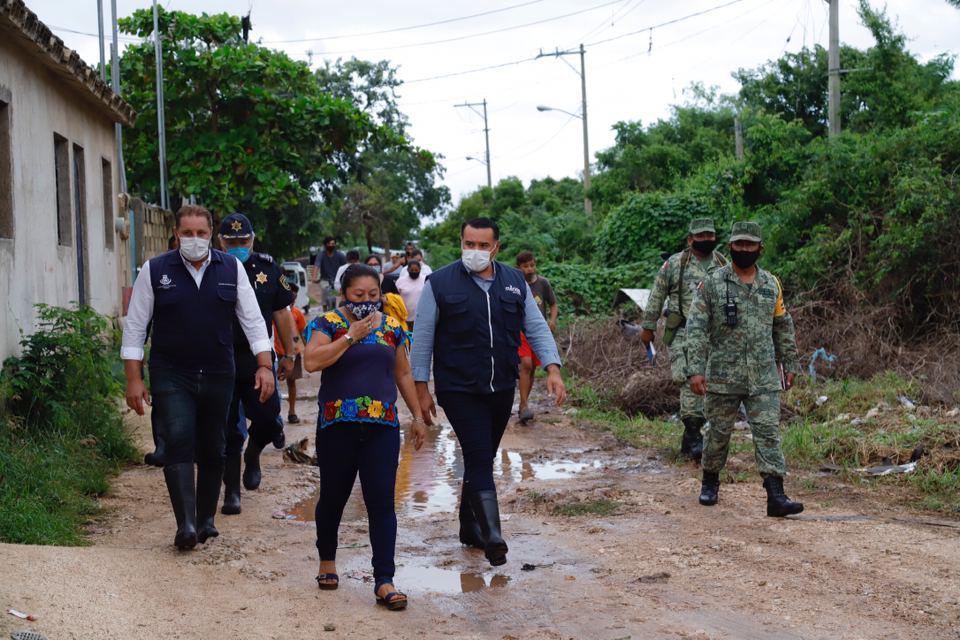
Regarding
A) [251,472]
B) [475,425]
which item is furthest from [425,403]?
[251,472]

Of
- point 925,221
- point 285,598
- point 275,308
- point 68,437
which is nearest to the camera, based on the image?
point 285,598

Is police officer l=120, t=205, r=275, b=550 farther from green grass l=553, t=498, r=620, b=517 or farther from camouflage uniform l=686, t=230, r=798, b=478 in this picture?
camouflage uniform l=686, t=230, r=798, b=478

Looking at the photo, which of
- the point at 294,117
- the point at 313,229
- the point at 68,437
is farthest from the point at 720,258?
the point at 313,229

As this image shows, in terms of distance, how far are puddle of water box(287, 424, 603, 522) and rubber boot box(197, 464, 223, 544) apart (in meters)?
1.14

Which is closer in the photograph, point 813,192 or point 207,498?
point 207,498

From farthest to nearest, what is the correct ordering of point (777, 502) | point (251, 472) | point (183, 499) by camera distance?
1. point (251, 472)
2. point (777, 502)
3. point (183, 499)

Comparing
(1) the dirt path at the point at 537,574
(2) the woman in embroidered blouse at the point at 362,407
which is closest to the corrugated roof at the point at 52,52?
(1) the dirt path at the point at 537,574

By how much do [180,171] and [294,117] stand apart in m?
2.39

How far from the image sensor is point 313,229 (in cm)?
3045

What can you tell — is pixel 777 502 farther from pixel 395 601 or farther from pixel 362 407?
pixel 362 407

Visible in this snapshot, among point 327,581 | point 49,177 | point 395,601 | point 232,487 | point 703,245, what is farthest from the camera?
point 49,177

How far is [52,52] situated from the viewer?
1030 centimetres

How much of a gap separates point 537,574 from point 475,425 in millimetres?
862

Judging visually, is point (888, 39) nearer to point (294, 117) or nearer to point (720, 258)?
point (294, 117)
